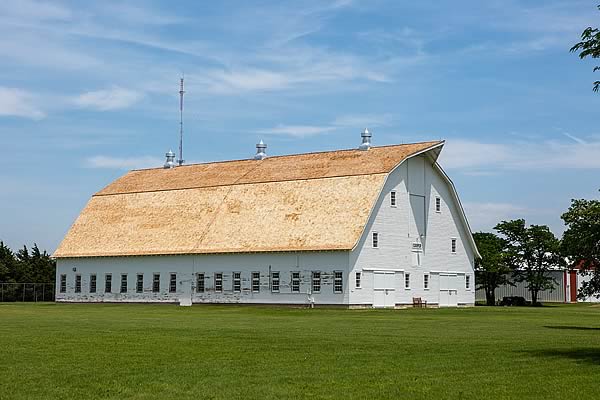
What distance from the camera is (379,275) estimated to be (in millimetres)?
59969

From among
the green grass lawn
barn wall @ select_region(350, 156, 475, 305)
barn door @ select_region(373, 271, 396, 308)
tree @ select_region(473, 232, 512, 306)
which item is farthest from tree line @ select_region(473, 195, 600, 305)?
the green grass lawn

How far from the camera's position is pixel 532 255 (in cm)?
7844

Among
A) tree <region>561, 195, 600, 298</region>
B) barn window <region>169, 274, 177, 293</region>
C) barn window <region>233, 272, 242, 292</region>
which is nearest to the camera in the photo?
tree <region>561, 195, 600, 298</region>

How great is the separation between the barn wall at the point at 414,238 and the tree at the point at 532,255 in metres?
10.3

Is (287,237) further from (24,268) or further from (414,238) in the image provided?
(24,268)

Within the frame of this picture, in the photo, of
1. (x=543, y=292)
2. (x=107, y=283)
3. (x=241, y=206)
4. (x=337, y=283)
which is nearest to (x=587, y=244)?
(x=337, y=283)

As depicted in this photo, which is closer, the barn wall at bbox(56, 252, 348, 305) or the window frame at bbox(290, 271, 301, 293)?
the barn wall at bbox(56, 252, 348, 305)

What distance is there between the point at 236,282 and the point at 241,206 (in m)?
5.44

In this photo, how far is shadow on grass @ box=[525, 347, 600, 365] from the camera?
21391mm

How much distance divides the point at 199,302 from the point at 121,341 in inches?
1546

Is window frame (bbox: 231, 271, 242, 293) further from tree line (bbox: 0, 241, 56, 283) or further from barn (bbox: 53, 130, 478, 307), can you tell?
tree line (bbox: 0, 241, 56, 283)

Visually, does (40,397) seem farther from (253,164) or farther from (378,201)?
(253,164)

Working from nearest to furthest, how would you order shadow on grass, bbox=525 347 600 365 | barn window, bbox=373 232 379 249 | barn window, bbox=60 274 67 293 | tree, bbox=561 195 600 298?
shadow on grass, bbox=525 347 600 365, tree, bbox=561 195 600 298, barn window, bbox=373 232 379 249, barn window, bbox=60 274 67 293

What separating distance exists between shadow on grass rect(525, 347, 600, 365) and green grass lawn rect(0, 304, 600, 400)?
0.08ft
